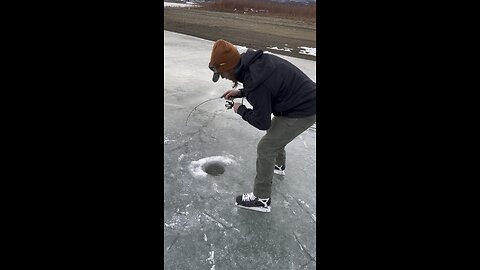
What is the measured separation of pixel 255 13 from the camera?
34219mm

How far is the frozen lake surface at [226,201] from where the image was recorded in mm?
2156

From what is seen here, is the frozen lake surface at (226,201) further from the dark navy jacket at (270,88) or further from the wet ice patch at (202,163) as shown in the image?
the dark navy jacket at (270,88)

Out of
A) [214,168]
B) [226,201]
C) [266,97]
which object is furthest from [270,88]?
[214,168]

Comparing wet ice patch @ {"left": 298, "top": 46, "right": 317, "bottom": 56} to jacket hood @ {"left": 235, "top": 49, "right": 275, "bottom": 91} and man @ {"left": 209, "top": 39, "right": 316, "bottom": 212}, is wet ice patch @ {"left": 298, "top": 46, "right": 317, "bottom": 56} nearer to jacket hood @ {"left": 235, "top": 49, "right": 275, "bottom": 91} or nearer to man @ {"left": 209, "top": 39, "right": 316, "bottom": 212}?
man @ {"left": 209, "top": 39, "right": 316, "bottom": 212}

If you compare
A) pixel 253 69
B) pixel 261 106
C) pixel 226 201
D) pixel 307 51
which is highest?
pixel 307 51

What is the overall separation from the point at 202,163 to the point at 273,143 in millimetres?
A: 1096

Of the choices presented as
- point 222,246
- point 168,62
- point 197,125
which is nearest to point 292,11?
point 168,62

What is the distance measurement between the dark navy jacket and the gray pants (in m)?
0.08

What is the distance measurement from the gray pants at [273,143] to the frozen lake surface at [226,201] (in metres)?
0.27

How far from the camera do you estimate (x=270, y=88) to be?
2.22 metres

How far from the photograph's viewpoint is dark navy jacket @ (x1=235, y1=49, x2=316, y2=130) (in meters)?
2.20

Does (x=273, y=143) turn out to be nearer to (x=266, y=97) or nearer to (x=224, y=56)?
(x=266, y=97)
